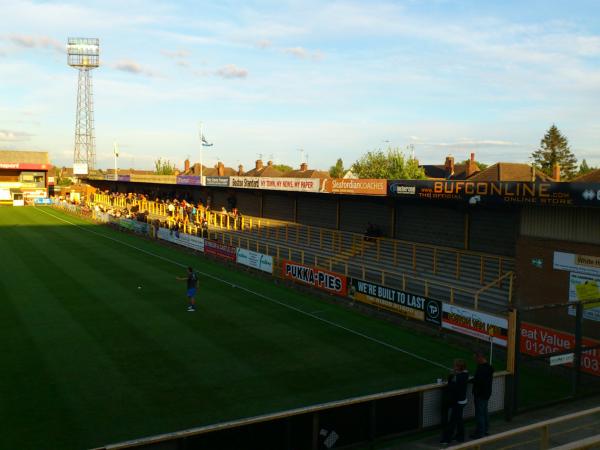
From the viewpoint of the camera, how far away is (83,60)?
94.6 m

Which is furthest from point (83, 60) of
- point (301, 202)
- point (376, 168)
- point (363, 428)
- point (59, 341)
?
point (363, 428)

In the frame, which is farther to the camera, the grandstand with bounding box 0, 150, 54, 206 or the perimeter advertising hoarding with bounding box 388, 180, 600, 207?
the grandstand with bounding box 0, 150, 54, 206

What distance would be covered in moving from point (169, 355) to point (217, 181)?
87.6ft

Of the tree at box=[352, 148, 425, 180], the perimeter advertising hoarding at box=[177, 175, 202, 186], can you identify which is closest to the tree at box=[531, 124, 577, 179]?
the tree at box=[352, 148, 425, 180]

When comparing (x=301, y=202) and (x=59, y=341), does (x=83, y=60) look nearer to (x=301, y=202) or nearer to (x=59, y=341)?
(x=301, y=202)

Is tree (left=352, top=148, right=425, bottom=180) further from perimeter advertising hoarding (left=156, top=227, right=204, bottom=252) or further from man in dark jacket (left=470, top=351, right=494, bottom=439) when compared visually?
man in dark jacket (left=470, top=351, right=494, bottom=439)

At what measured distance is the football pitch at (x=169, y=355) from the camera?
A: 1204 cm

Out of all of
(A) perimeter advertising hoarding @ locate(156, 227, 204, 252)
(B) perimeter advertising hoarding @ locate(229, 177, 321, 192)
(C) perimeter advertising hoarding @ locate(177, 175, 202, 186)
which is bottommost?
(A) perimeter advertising hoarding @ locate(156, 227, 204, 252)

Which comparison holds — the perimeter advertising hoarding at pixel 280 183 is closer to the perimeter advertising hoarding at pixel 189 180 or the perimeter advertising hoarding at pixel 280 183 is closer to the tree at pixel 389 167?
the perimeter advertising hoarding at pixel 189 180

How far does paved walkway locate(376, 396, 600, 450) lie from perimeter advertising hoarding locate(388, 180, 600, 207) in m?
6.24

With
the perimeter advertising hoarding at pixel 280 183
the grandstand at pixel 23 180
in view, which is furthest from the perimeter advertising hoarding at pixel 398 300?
the grandstand at pixel 23 180

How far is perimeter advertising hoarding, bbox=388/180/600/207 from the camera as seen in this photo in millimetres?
16272

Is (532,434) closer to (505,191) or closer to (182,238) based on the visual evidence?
(505,191)

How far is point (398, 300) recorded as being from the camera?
69.5 feet
